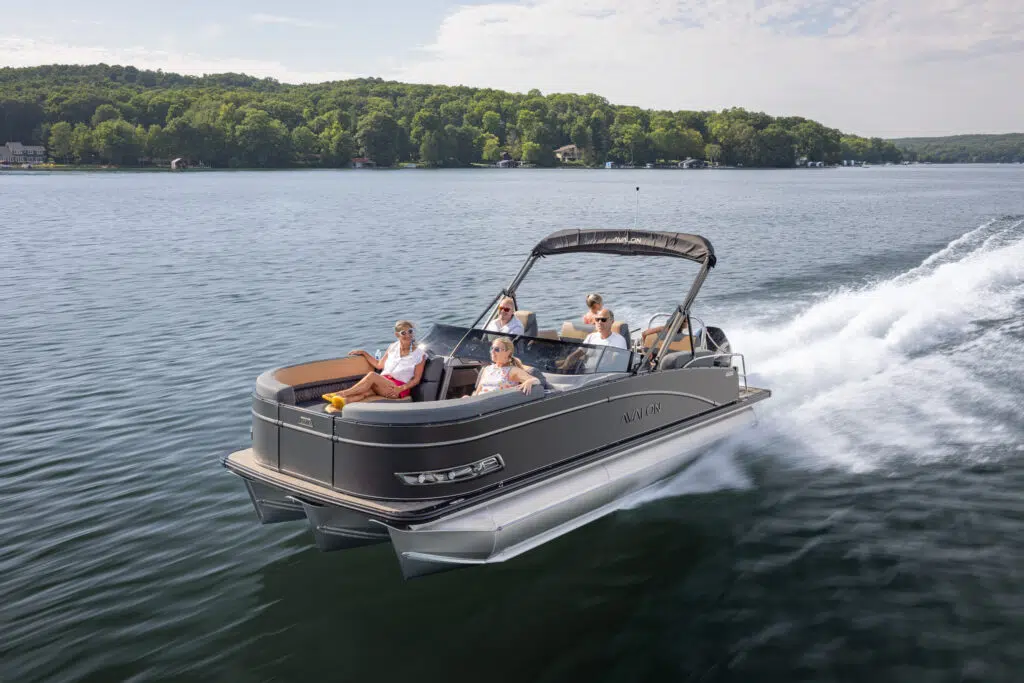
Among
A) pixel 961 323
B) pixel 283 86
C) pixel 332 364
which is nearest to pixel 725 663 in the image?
pixel 332 364

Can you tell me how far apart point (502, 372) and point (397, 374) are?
1028 millimetres

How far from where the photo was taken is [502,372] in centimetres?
686

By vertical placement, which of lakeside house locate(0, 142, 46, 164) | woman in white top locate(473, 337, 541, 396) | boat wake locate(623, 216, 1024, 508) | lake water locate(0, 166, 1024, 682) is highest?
lakeside house locate(0, 142, 46, 164)

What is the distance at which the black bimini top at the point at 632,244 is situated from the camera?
29.2 feet

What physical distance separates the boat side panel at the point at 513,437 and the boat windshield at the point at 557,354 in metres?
0.28

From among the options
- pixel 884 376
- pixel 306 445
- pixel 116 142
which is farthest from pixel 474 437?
pixel 116 142

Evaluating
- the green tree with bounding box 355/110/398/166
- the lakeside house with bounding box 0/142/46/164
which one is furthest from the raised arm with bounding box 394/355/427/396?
the lakeside house with bounding box 0/142/46/164

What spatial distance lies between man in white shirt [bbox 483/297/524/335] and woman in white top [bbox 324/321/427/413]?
101 centimetres

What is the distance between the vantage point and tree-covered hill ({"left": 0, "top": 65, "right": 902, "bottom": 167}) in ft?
428

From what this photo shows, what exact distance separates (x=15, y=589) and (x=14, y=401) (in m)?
5.31

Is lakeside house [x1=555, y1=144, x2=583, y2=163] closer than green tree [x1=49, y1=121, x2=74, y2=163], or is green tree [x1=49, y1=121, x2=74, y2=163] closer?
green tree [x1=49, y1=121, x2=74, y2=163]

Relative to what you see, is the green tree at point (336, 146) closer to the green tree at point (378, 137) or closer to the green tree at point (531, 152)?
the green tree at point (378, 137)

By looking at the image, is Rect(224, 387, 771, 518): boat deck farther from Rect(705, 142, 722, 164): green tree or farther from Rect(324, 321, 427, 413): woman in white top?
Rect(705, 142, 722, 164): green tree

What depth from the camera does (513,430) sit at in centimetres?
635
